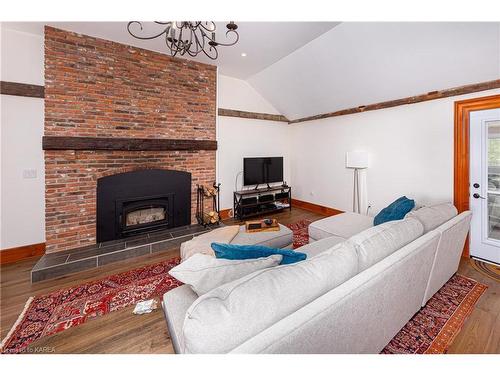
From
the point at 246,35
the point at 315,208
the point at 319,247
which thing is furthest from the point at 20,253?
the point at 315,208

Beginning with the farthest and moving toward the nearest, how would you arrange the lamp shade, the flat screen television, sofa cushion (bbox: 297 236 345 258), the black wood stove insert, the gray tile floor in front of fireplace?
1. the flat screen television
2. the lamp shade
3. the black wood stove insert
4. the gray tile floor in front of fireplace
5. sofa cushion (bbox: 297 236 345 258)

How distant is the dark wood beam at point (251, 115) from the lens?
482cm

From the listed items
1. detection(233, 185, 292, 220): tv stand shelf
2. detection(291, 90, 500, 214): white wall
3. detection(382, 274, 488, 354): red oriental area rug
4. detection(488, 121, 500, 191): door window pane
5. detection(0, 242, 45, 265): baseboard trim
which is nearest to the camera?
detection(382, 274, 488, 354): red oriental area rug

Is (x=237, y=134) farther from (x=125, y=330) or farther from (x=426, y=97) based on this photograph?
(x=125, y=330)

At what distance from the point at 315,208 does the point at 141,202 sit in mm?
3948

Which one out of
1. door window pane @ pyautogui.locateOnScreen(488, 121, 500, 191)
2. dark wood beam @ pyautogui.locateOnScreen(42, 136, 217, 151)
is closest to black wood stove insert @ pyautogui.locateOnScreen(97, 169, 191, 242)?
dark wood beam @ pyautogui.locateOnScreen(42, 136, 217, 151)

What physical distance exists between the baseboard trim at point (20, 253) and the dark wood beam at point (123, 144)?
59.2 inches

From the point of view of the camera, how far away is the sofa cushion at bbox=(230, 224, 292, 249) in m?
2.56

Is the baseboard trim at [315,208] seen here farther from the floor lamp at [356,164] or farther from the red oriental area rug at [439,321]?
the red oriental area rug at [439,321]

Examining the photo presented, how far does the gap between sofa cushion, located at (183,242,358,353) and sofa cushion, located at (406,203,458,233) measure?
141 cm

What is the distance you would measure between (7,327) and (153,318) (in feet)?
4.10

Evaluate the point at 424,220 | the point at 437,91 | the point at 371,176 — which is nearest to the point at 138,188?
the point at 424,220

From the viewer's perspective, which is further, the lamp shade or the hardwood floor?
the lamp shade

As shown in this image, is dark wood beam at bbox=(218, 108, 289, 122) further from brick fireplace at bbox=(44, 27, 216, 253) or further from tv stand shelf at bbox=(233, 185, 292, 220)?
tv stand shelf at bbox=(233, 185, 292, 220)
